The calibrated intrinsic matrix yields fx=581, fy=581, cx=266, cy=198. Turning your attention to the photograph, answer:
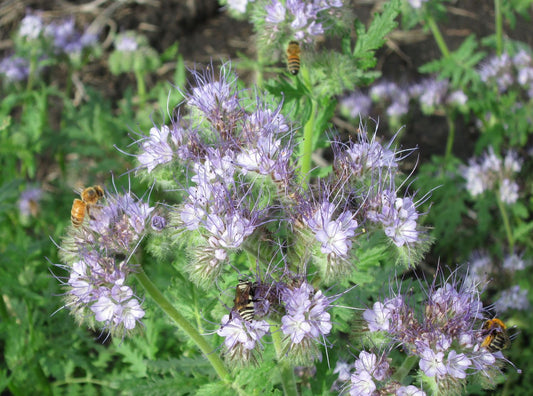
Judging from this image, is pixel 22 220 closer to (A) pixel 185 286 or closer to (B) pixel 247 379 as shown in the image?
(A) pixel 185 286

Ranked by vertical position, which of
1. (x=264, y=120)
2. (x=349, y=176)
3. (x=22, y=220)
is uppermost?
(x=264, y=120)

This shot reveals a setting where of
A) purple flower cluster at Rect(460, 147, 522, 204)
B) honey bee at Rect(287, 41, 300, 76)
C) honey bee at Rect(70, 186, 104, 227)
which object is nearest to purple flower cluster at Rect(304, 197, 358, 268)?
honey bee at Rect(70, 186, 104, 227)

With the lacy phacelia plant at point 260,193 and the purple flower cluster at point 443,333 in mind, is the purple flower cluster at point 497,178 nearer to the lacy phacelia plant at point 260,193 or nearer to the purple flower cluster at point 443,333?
the lacy phacelia plant at point 260,193

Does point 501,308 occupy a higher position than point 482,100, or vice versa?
point 482,100

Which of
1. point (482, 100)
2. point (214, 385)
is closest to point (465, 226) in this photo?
point (482, 100)

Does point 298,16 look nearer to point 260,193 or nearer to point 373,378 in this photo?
point 260,193

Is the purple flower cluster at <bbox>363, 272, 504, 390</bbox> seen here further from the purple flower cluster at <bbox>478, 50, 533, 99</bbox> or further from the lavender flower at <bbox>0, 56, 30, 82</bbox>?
the lavender flower at <bbox>0, 56, 30, 82</bbox>

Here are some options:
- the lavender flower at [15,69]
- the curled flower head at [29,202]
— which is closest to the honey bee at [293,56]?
the curled flower head at [29,202]
